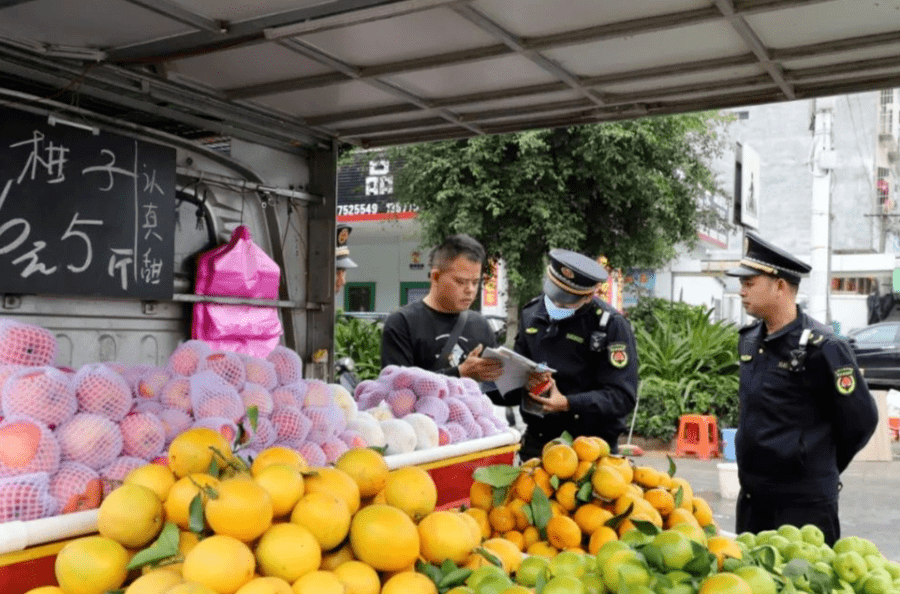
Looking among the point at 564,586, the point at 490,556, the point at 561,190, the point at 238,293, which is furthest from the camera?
the point at 561,190

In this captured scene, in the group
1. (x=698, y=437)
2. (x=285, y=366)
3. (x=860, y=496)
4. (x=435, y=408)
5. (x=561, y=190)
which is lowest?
(x=860, y=496)

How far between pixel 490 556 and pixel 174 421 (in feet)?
3.86

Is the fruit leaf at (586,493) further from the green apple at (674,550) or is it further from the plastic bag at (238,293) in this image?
the plastic bag at (238,293)

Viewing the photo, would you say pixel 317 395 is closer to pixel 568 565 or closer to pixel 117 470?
pixel 117 470

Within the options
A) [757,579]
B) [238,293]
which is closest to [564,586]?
[757,579]

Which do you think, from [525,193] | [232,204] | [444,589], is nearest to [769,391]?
[444,589]

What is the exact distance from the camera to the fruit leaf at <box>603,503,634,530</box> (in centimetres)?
256

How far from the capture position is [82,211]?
4.14m

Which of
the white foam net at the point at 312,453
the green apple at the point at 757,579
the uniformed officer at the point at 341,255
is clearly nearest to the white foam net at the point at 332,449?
the white foam net at the point at 312,453

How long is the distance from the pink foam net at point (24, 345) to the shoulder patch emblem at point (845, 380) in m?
3.41

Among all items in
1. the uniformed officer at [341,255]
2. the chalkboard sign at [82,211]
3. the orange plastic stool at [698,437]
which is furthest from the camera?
the orange plastic stool at [698,437]

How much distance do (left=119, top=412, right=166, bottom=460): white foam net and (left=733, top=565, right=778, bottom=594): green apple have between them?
173 centimetres

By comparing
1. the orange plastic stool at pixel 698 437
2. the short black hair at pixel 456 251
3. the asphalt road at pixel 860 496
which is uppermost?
the short black hair at pixel 456 251

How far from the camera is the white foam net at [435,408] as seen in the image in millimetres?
3806
